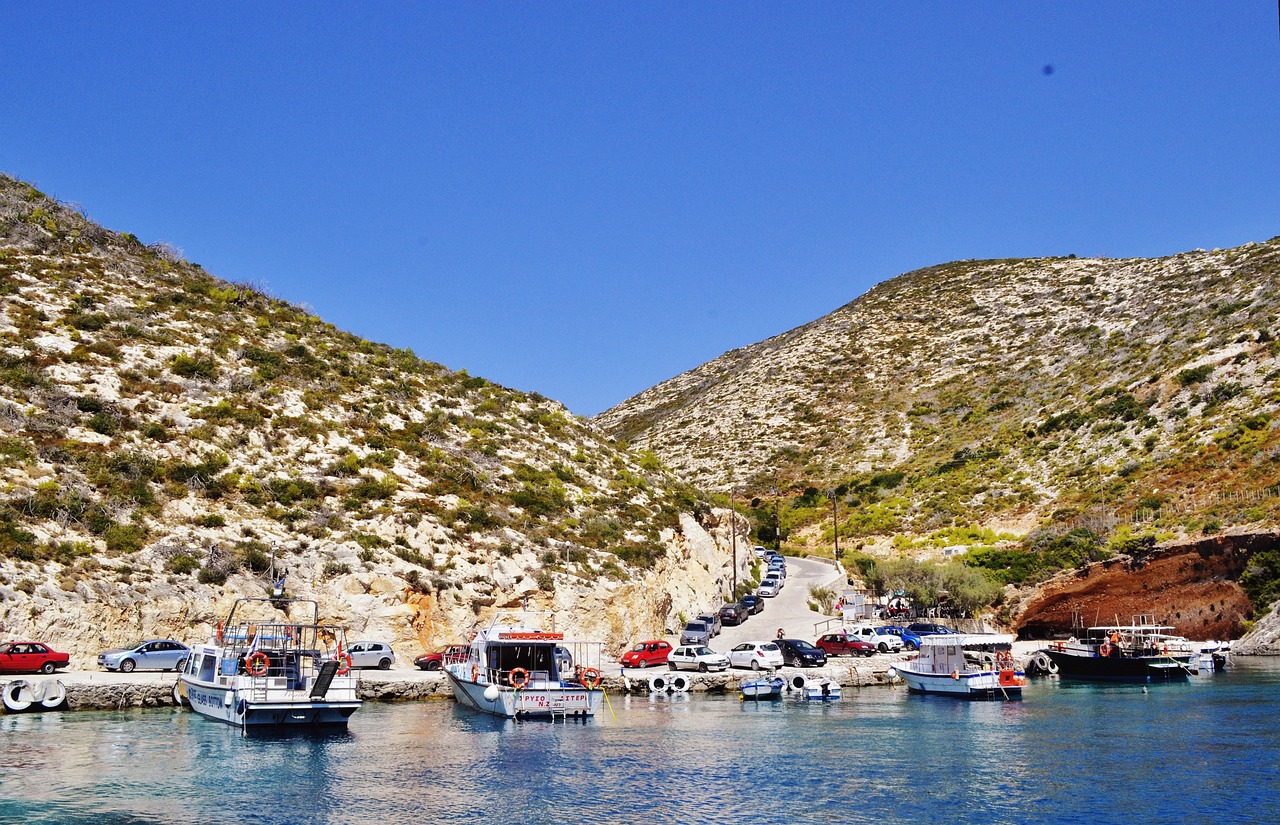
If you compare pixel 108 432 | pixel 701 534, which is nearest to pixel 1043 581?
pixel 701 534

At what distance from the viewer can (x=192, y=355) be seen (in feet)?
195

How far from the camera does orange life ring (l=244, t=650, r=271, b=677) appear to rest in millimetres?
32281

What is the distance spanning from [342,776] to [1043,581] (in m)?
56.7

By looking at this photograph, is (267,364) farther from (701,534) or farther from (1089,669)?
(1089,669)

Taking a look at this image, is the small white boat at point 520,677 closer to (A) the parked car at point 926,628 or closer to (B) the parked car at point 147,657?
(B) the parked car at point 147,657

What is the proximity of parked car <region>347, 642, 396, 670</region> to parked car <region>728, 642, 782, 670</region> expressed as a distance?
16.0 m

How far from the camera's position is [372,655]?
1662 inches

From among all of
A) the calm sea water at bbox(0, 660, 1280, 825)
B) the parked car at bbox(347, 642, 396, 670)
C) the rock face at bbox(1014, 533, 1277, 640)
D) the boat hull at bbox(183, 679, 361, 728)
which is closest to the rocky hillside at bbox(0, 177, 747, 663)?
the parked car at bbox(347, 642, 396, 670)

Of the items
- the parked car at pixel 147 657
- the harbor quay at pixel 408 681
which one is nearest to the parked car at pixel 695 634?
the harbor quay at pixel 408 681

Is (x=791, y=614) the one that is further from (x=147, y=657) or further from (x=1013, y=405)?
(x=1013, y=405)

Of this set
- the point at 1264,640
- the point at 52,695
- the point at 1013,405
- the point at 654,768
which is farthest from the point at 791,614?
the point at 1013,405

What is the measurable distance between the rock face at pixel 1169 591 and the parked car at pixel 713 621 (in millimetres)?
24396

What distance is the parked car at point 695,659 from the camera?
154 feet

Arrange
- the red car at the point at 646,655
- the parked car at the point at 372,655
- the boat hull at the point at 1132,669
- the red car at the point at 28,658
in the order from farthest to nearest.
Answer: the boat hull at the point at 1132,669
the red car at the point at 646,655
the parked car at the point at 372,655
the red car at the point at 28,658
